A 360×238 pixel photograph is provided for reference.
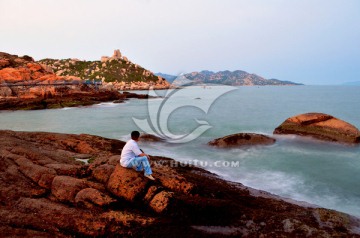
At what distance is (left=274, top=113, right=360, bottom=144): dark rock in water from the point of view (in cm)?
2556

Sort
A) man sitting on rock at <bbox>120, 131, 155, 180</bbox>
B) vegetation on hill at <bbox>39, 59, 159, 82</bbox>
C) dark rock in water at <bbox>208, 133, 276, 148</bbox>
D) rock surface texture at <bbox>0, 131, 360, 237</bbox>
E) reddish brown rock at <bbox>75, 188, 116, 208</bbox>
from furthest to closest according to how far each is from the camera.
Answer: vegetation on hill at <bbox>39, 59, 159, 82</bbox> < dark rock in water at <bbox>208, 133, 276, 148</bbox> < man sitting on rock at <bbox>120, 131, 155, 180</bbox> < reddish brown rock at <bbox>75, 188, 116, 208</bbox> < rock surface texture at <bbox>0, 131, 360, 237</bbox>

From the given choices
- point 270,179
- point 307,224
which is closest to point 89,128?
point 270,179

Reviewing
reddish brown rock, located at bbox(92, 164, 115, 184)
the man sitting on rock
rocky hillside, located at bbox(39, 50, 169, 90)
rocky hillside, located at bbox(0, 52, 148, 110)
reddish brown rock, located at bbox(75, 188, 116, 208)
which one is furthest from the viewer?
rocky hillside, located at bbox(39, 50, 169, 90)

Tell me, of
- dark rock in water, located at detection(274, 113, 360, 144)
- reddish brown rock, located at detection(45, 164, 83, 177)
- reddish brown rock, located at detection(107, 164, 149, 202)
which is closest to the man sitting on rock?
reddish brown rock, located at detection(107, 164, 149, 202)

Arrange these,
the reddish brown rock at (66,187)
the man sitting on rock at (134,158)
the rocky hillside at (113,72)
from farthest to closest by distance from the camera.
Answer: the rocky hillside at (113,72) < the man sitting on rock at (134,158) < the reddish brown rock at (66,187)

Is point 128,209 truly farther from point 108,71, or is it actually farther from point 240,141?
point 108,71

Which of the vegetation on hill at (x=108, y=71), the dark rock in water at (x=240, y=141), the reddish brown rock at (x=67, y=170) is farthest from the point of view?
the vegetation on hill at (x=108, y=71)

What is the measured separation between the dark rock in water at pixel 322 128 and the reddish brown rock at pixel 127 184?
2251 cm

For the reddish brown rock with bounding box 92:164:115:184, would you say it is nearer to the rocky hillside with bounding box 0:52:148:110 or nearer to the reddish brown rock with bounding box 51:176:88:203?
the reddish brown rock with bounding box 51:176:88:203

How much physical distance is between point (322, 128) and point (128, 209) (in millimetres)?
23743

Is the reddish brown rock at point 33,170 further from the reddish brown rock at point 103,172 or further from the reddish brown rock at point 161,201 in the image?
the reddish brown rock at point 161,201

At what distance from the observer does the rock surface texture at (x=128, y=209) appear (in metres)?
8.04

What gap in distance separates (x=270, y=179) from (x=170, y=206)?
35.1 feet

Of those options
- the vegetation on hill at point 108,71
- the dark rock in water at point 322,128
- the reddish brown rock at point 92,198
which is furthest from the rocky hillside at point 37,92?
the vegetation on hill at point 108,71
